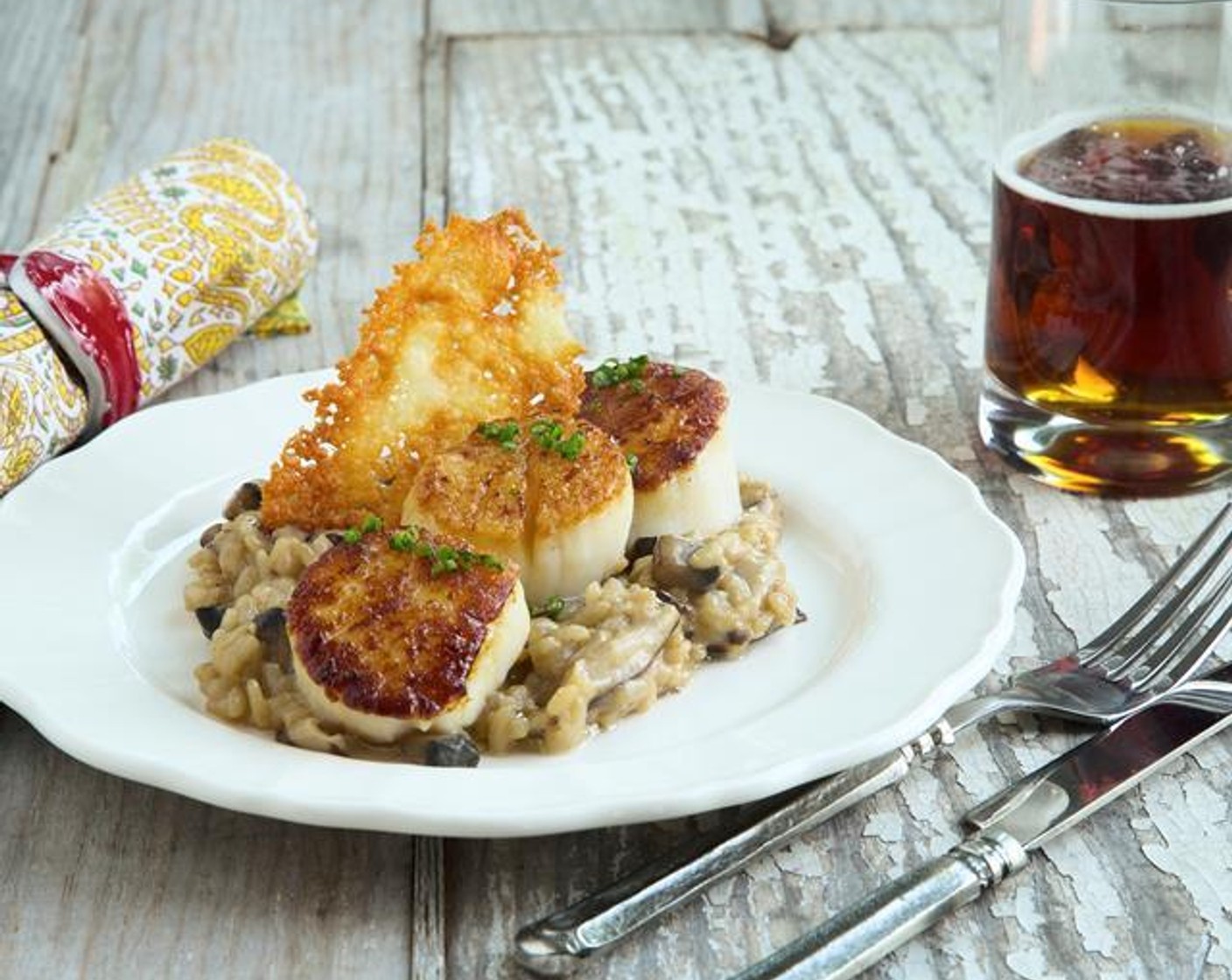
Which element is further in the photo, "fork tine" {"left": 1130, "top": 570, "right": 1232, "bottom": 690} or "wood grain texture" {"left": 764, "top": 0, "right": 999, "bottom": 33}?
"wood grain texture" {"left": 764, "top": 0, "right": 999, "bottom": 33}

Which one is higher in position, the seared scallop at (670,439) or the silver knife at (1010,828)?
the seared scallop at (670,439)

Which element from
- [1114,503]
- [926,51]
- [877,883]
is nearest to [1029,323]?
[1114,503]

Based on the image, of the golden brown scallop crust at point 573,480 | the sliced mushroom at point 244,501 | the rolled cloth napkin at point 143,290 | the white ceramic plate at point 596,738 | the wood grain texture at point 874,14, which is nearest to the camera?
the white ceramic plate at point 596,738

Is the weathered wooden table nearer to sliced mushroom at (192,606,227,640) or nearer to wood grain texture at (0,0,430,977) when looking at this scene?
wood grain texture at (0,0,430,977)

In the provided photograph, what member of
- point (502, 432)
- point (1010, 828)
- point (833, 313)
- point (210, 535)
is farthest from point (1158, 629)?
point (833, 313)

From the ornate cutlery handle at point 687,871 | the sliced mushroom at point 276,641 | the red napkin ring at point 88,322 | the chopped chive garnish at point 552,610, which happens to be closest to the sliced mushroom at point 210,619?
the sliced mushroom at point 276,641

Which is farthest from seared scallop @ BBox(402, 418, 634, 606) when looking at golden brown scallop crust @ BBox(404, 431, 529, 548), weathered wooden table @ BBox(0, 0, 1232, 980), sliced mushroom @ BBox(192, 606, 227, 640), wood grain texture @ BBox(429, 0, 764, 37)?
wood grain texture @ BBox(429, 0, 764, 37)

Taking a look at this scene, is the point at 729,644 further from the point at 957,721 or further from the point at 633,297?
the point at 633,297

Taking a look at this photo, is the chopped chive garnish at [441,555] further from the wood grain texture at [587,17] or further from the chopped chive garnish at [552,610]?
the wood grain texture at [587,17]
